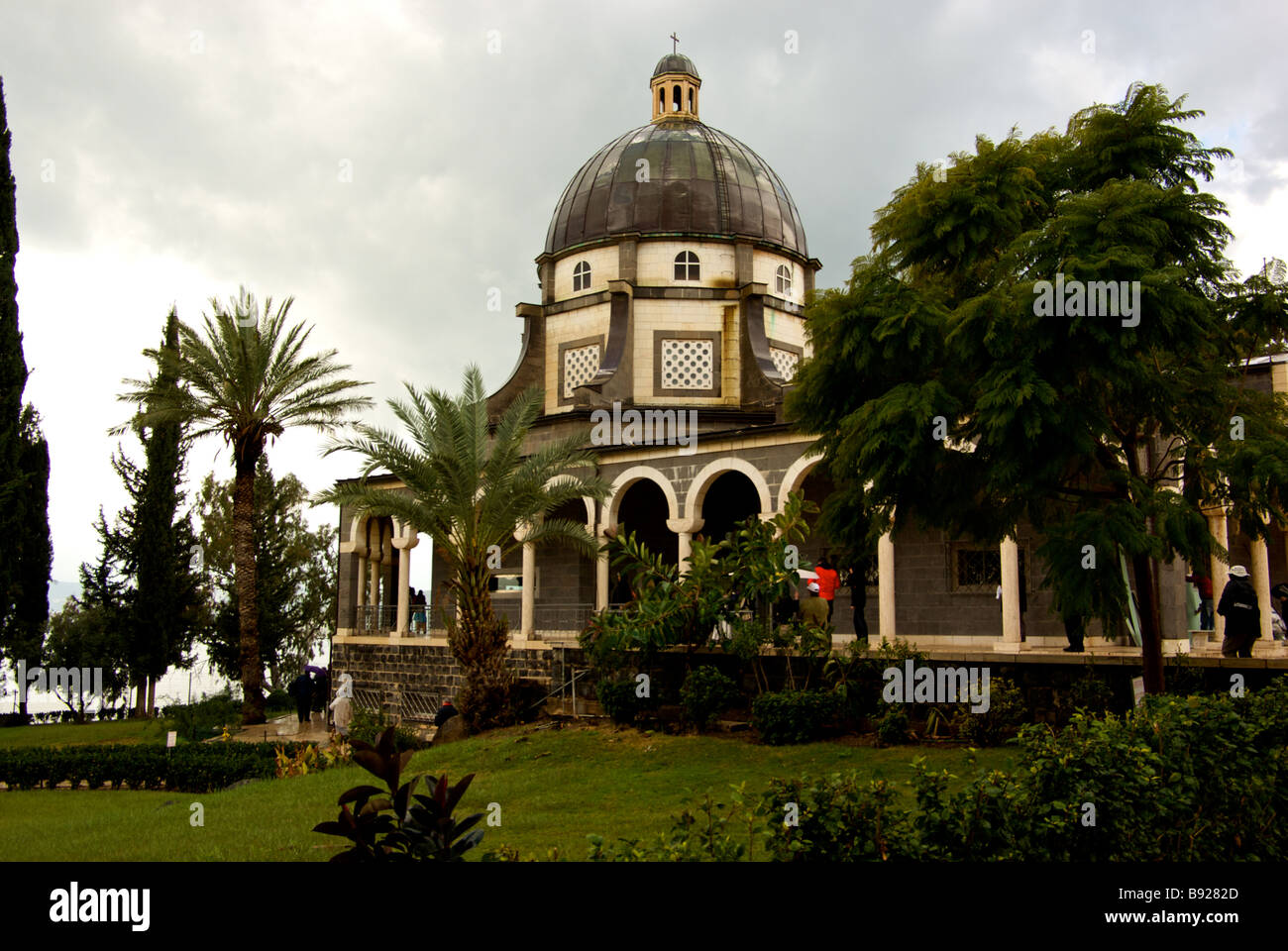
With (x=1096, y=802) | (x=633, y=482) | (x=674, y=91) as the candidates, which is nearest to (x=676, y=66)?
(x=674, y=91)

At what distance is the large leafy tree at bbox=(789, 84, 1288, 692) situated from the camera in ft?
31.6

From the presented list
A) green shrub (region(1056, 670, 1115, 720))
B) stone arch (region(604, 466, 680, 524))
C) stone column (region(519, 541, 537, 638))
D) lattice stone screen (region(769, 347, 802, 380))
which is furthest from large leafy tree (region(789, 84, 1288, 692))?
lattice stone screen (region(769, 347, 802, 380))

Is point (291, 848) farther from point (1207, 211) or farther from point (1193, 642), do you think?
point (1193, 642)

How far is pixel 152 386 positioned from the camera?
76.0 feet

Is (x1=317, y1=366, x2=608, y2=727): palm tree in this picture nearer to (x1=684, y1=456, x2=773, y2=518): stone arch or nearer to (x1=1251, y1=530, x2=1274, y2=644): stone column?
(x1=684, y1=456, x2=773, y2=518): stone arch

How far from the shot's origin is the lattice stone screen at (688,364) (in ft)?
85.3

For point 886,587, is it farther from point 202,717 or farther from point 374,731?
point 202,717

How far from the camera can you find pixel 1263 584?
1543cm

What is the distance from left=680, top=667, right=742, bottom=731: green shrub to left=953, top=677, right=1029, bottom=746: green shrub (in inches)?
136

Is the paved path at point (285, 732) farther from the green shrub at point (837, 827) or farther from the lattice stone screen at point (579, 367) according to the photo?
the green shrub at point (837, 827)

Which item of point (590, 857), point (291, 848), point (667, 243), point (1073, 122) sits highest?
point (667, 243)

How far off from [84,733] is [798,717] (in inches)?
860

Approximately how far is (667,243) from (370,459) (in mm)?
12435

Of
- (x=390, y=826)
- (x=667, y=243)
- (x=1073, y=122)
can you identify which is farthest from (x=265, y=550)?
(x=390, y=826)
